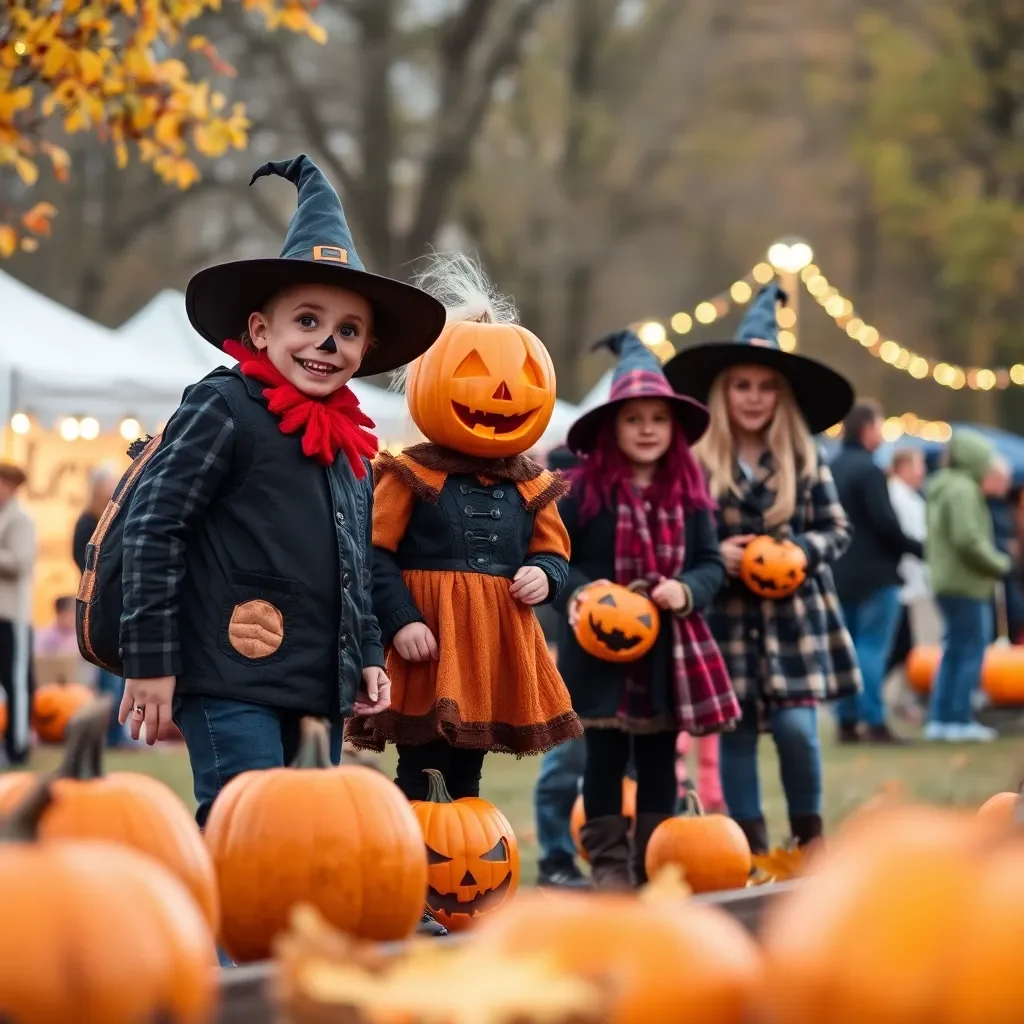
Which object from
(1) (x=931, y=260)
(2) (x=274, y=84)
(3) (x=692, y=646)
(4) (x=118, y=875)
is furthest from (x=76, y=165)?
(4) (x=118, y=875)

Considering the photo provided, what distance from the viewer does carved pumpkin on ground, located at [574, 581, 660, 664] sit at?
5.90 metres

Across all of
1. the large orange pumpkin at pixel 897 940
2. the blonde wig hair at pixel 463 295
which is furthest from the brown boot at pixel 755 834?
the large orange pumpkin at pixel 897 940

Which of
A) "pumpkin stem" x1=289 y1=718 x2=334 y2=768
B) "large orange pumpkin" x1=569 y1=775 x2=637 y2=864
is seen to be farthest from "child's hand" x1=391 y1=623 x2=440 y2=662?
"pumpkin stem" x1=289 y1=718 x2=334 y2=768

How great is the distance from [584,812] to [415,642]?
1.73 m

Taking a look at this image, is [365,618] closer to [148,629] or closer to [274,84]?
[148,629]

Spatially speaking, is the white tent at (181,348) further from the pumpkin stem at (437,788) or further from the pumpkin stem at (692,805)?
the pumpkin stem at (437,788)

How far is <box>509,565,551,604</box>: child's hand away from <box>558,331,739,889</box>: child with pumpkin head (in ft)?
3.08

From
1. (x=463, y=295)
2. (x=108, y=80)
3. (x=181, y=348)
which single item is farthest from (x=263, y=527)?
(x=181, y=348)

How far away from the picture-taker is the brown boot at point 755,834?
22.2 ft

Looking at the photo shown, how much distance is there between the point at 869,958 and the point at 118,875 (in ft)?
2.46

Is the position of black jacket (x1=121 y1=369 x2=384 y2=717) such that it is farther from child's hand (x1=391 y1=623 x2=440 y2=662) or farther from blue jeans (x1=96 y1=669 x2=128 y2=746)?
blue jeans (x1=96 y1=669 x2=128 y2=746)

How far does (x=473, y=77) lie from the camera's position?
26.9 m

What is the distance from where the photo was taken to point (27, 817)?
6.66 ft

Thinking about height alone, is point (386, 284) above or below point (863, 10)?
below
